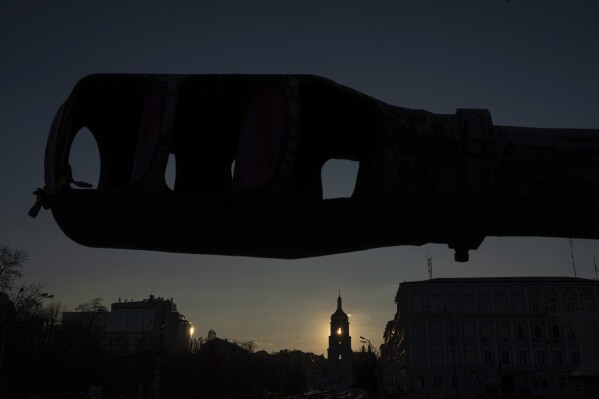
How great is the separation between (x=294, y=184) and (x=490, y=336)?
7800 cm

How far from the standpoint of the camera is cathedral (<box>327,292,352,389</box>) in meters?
172

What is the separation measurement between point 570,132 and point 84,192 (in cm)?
198

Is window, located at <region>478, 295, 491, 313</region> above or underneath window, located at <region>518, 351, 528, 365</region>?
above

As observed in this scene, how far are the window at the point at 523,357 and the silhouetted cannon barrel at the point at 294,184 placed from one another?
78.3 metres

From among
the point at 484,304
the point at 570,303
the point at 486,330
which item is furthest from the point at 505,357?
the point at 570,303

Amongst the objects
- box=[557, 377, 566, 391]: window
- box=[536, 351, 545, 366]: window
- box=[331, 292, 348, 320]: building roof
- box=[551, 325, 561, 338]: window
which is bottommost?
box=[557, 377, 566, 391]: window

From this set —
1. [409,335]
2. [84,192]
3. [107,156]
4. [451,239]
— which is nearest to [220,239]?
[84,192]

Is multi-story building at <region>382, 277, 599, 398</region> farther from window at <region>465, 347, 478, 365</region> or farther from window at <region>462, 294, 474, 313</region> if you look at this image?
window at <region>462, 294, 474, 313</region>

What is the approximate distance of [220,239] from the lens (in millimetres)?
2176

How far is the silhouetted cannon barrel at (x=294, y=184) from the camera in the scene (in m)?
2.05

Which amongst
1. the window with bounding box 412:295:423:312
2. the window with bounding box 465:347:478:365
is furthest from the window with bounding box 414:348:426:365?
the window with bounding box 465:347:478:365

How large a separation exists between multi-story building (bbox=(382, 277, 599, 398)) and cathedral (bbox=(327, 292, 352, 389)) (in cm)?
9802

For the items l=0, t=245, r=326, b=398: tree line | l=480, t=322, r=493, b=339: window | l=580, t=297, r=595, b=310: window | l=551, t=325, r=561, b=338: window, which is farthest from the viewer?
l=580, t=297, r=595, b=310: window

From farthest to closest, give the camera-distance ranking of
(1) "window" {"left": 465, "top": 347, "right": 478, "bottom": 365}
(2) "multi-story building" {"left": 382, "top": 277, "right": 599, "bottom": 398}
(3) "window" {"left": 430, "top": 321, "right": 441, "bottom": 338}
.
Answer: (3) "window" {"left": 430, "top": 321, "right": 441, "bottom": 338}
(1) "window" {"left": 465, "top": 347, "right": 478, "bottom": 365}
(2) "multi-story building" {"left": 382, "top": 277, "right": 599, "bottom": 398}
